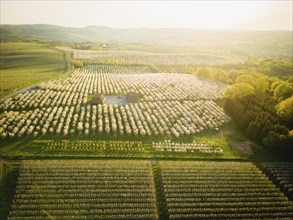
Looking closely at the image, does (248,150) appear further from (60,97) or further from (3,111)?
(3,111)

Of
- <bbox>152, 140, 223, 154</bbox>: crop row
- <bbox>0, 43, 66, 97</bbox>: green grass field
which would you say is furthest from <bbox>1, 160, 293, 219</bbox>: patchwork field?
<bbox>0, 43, 66, 97</bbox>: green grass field

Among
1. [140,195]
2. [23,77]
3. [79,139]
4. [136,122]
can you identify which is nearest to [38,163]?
[79,139]

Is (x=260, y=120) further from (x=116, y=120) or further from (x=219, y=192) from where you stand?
(x=116, y=120)

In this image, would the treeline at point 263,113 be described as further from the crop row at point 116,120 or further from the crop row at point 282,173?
the crop row at point 282,173

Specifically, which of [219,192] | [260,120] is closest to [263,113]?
[260,120]

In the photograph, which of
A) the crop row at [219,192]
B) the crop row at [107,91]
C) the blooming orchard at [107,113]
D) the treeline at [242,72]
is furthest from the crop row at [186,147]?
the treeline at [242,72]

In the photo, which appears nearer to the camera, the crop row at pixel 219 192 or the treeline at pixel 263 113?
the crop row at pixel 219 192
